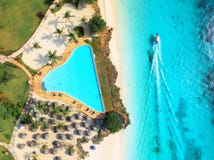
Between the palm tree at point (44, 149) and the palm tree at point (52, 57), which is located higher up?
the palm tree at point (52, 57)

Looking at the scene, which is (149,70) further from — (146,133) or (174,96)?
(146,133)

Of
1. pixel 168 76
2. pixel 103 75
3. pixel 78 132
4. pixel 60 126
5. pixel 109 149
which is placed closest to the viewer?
pixel 60 126

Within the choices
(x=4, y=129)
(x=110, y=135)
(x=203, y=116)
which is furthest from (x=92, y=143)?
(x=203, y=116)

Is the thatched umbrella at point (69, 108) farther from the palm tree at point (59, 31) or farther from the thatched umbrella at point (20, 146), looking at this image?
the palm tree at point (59, 31)

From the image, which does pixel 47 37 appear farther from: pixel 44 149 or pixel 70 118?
pixel 44 149

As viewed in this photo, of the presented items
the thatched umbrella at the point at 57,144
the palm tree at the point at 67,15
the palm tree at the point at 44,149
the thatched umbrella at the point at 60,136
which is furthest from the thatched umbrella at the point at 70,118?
the palm tree at the point at 67,15

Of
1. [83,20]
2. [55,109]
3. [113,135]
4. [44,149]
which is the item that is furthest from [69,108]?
[83,20]

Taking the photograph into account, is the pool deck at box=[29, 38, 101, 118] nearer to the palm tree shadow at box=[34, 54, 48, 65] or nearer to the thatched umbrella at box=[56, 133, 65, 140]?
the palm tree shadow at box=[34, 54, 48, 65]
